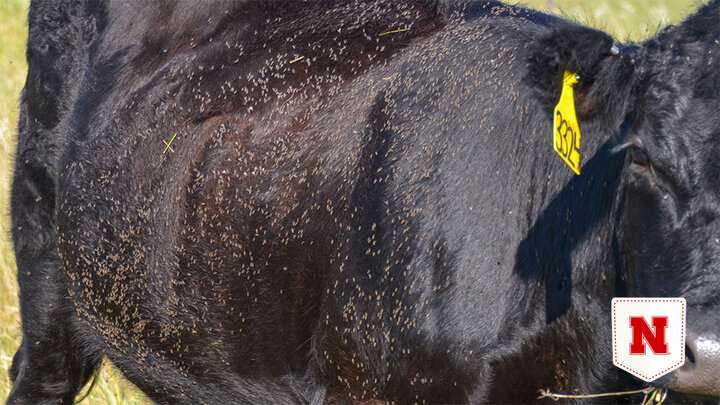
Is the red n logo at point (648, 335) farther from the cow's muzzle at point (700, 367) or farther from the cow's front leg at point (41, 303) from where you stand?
the cow's front leg at point (41, 303)

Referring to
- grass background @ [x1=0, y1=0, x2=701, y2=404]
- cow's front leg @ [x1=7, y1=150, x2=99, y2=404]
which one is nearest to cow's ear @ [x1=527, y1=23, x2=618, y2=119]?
grass background @ [x1=0, y1=0, x2=701, y2=404]

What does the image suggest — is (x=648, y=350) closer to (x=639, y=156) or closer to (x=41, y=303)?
(x=639, y=156)

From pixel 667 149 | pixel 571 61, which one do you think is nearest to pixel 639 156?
pixel 667 149

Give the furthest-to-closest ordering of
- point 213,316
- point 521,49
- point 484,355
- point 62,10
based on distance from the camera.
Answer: point 62,10 → point 213,316 → point 521,49 → point 484,355

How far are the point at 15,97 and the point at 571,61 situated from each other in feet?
25.1

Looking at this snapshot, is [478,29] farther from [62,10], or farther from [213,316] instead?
[62,10]

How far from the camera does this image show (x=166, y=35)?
14.6 ft

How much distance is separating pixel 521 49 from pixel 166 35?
1658mm

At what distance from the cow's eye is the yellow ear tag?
7.3 inches

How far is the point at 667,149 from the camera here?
3031 millimetres

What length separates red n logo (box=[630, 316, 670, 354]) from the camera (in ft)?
9.68

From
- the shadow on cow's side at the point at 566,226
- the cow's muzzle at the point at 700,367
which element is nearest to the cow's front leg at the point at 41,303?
the shadow on cow's side at the point at 566,226

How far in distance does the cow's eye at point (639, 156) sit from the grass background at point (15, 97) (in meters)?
0.58

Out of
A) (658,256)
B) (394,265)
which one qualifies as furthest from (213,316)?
(658,256)
